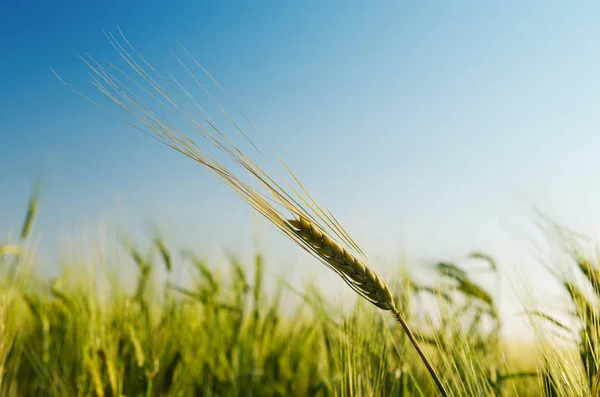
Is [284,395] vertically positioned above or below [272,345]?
below

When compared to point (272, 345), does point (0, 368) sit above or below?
below

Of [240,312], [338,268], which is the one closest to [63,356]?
[240,312]

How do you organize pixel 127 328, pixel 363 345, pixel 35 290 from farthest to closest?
pixel 35 290 → pixel 127 328 → pixel 363 345

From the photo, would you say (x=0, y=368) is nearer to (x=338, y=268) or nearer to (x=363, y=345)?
(x=363, y=345)

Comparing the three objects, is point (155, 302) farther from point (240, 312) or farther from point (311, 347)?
point (311, 347)

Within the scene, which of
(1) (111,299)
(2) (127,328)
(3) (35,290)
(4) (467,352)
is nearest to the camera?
(4) (467,352)

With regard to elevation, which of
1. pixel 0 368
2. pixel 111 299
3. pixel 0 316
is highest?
pixel 111 299

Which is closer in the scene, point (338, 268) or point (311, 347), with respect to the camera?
point (338, 268)

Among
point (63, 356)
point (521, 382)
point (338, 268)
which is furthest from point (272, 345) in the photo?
point (338, 268)

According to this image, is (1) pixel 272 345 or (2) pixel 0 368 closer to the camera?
(2) pixel 0 368

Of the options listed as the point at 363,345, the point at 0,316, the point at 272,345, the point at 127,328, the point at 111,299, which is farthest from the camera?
the point at 272,345
